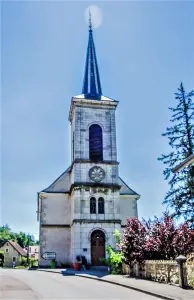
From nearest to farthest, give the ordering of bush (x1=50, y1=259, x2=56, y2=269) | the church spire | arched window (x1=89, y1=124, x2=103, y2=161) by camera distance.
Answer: bush (x1=50, y1=259, x2=56, y2=269)
arched window (x1=89, y1=124, x2=103, y2=161)
the church spire

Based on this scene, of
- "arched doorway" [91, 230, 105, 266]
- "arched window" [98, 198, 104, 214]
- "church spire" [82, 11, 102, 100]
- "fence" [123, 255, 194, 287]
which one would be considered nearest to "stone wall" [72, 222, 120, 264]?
"arched doorway" [91, 230, 105, 266]

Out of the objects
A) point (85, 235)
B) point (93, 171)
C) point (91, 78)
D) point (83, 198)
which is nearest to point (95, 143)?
point (93, 171)

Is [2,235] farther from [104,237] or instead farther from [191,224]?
[191,224]

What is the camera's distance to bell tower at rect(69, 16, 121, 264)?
31125 millimetres

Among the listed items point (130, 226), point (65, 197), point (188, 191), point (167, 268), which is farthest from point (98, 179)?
point (167, 268)

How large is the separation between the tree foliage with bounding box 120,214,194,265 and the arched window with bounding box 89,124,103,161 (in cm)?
1343

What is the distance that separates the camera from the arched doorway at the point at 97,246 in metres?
30.7

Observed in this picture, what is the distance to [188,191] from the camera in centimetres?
2614

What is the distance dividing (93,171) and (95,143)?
119 inches

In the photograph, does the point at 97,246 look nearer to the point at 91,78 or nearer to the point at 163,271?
the point at 163,271

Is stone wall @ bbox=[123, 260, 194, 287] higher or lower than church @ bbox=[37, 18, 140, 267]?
lower

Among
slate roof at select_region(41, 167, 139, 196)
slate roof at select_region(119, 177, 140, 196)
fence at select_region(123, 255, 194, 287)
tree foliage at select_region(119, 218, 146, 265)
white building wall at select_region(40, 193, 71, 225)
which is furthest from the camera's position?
slate roof at select_region(119, 177, 140, 196)

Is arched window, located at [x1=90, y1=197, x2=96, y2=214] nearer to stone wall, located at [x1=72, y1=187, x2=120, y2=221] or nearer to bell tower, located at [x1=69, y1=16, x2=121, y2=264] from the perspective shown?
bell tower, located at [x1=69, y1=16, x2=121, y2=264]

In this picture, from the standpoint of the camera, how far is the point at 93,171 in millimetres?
33031
